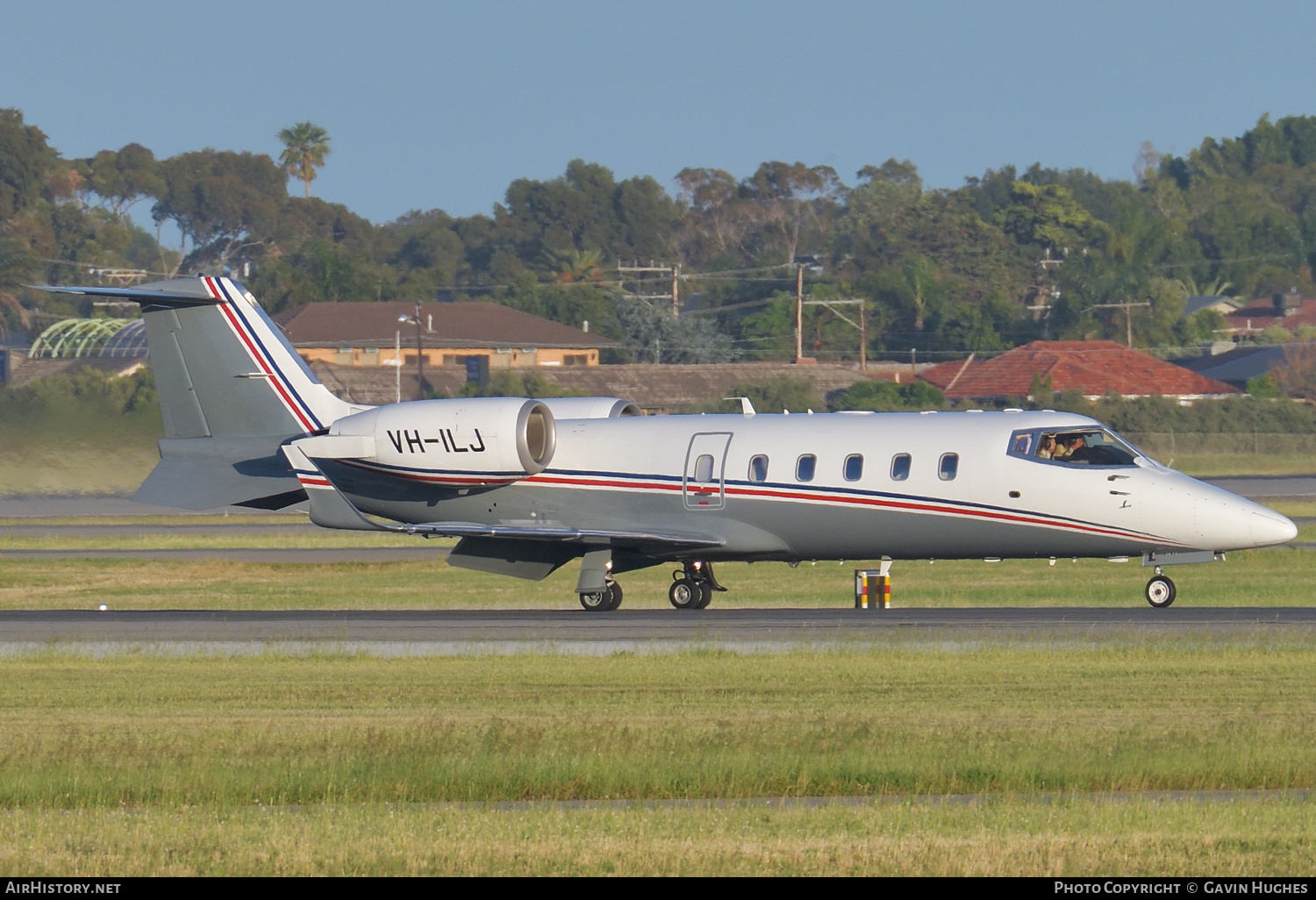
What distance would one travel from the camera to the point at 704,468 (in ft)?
93.9

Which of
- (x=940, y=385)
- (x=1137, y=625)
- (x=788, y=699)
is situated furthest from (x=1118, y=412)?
(x=788, y=699)

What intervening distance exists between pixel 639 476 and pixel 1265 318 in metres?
133

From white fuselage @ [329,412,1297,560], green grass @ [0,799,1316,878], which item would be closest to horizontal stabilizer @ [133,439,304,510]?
white fuselage @ [329,412,1297,560]

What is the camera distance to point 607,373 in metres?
→ 95.5

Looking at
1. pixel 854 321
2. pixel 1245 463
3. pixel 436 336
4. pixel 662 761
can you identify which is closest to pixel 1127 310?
pixel 854 321

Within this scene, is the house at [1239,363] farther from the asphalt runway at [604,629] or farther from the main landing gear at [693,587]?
the asphalt runway at [604,629]

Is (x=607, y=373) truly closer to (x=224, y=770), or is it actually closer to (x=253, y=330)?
(x=253, y=330)

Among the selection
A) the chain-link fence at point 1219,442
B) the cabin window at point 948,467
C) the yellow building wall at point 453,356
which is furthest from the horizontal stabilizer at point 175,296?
the yellow building wall at point 453,356

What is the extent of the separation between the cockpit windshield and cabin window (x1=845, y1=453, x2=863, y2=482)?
2259mm

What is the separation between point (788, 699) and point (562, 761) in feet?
13.7

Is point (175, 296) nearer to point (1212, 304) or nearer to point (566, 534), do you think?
point (566, 534)

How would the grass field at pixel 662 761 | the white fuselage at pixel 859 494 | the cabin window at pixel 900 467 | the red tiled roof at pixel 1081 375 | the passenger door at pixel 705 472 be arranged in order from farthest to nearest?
the red tiled roof at pixel 1081 375, the passenger door at pixel 705 472, the cabin window at pixel 900 467, the white fuselage at pixel 859 494, the grass field at pixel 662 761

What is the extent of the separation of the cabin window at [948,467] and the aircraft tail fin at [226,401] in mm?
10457

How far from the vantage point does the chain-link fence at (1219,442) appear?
80.2 m
